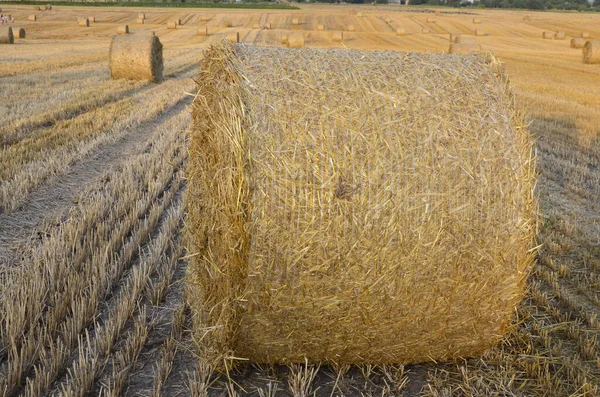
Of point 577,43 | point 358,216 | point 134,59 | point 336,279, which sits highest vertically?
point 577,43

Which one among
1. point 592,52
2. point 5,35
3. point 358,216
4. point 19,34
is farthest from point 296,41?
point 358,216

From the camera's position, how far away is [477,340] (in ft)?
10.1

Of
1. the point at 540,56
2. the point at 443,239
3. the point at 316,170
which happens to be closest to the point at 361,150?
the point at 316,170

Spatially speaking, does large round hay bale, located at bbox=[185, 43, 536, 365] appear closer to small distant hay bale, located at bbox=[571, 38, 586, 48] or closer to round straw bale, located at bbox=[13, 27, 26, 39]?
round straw bale, located at bbox=[13, 27, 26, 39]

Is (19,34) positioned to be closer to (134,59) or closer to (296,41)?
(296,41)

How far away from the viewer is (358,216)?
2.70 meters

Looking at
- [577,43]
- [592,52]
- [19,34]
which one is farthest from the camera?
[577,43]

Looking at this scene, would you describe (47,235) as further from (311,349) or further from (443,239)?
(443,239)

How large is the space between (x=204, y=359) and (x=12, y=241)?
231 cm

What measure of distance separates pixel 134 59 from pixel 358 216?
11606 mm

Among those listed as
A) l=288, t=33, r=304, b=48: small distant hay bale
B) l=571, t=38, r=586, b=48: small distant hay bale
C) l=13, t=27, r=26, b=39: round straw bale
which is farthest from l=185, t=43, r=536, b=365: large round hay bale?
l=571, t=38, r=586, b=48: small distant hay bale

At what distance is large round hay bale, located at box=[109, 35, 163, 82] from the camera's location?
42.5 feet

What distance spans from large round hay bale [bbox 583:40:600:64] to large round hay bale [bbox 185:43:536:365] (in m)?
19.4

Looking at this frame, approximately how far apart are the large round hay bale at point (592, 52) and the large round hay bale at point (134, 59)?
50.2ft
